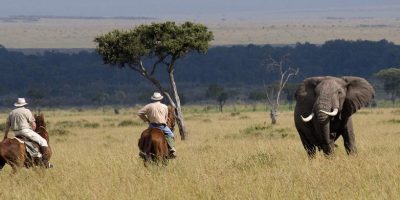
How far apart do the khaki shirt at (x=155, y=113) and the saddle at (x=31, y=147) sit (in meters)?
1.79

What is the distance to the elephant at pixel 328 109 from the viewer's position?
50.0ft

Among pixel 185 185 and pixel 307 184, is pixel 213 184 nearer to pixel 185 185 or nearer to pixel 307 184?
pixel 185 185

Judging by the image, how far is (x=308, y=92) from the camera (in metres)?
16.3

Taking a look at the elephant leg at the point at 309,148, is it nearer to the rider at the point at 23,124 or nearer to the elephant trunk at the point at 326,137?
the elephant trunk at the point at 326,137

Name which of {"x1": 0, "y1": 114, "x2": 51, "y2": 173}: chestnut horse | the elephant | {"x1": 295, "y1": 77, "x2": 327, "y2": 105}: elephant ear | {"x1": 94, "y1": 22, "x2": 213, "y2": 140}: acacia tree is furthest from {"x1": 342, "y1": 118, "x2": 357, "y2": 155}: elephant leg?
{"x1": 94, "y1": 22, "x2": 213, "y2": 140}: acacia tree

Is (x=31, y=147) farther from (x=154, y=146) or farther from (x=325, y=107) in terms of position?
(x=325, y=107)

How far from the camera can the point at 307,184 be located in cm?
1095

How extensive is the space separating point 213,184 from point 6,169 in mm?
5969

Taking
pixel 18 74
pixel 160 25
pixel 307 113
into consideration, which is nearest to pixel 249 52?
pixel 18 74

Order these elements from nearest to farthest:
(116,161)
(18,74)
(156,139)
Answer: (156,139)
(116,161)
(18,74)

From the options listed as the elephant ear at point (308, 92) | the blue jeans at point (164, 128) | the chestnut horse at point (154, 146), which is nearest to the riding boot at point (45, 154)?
the chestnut horse at point (154, 146)

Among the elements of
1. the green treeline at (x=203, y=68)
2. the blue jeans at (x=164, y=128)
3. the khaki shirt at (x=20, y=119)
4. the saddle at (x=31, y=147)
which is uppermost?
the khaki shirt at (x=20, y=119)

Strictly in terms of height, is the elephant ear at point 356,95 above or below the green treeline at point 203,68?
above

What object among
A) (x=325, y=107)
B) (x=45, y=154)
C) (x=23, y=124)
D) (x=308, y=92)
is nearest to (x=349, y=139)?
(x=325, y=107)
